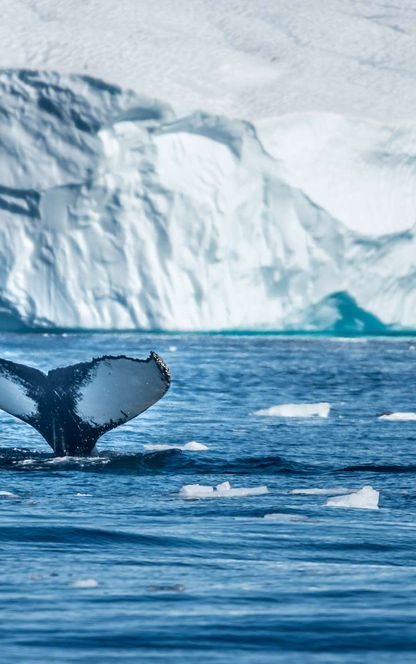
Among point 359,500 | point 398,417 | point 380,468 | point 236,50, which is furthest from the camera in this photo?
point 236,50

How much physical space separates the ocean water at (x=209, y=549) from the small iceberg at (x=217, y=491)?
0.12 meters

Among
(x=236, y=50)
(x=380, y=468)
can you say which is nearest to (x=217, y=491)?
(x=380, y=468)

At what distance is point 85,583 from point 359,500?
140 inches

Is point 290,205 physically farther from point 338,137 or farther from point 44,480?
point 44,480

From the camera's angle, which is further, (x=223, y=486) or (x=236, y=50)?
(x=236, y=50)

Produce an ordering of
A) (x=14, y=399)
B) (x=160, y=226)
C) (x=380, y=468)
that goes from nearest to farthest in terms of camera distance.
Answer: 1. (x=14, y=399)
2. (x=380, y=468)
3. (x=160, y=226)

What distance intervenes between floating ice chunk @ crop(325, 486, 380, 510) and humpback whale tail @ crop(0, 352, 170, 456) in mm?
1389

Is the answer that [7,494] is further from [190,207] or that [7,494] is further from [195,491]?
[190,207]

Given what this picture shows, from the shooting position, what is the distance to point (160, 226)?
42.8 metres

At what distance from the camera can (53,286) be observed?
4272cm

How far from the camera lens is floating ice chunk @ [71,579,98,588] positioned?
593 cm

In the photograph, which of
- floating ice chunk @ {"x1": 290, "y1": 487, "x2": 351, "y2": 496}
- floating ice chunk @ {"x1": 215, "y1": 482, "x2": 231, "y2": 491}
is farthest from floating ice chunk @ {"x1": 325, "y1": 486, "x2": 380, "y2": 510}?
floating ice chunk @ {"x1": 215, "y1": 482, "x2": 231, "y2": 491}

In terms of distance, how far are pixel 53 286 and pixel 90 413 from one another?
33.6 meters

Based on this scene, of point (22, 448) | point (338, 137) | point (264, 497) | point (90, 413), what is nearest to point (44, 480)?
point (90, 413)
